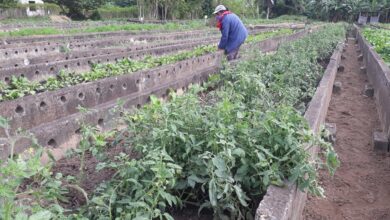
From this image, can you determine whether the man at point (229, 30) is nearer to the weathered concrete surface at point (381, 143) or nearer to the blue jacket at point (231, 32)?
the blue jacket at point (231, 32)

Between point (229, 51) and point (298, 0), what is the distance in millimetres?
52876

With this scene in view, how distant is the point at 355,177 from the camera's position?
5.02 m

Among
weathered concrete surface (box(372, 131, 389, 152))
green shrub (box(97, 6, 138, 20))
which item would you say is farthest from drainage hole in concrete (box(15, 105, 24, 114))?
green shrub (box(97, 6, 138, 20))

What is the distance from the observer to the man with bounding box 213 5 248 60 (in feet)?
31.6

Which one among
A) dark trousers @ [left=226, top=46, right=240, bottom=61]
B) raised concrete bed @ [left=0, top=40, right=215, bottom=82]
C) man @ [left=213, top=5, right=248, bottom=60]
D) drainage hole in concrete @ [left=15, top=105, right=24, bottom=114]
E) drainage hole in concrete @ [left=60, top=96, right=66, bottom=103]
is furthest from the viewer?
dark trousers @ [left=226, top=46, right=240, bottom=61]

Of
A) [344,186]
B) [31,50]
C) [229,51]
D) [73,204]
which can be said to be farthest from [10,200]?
[31,50]

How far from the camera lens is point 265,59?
7742 mm

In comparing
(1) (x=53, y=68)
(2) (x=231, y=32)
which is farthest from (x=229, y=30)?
(1) (x=53, y=68)

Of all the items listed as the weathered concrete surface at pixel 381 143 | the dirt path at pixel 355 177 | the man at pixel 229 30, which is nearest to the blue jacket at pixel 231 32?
the man at pixel 229 30

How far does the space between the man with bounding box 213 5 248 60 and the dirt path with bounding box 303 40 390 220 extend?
3.15 metres

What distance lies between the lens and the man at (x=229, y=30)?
9633 mm

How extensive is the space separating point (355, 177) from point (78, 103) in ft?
13.5

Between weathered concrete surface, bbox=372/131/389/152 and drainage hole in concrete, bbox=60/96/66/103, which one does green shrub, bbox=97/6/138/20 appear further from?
weathered concrete surface, bbox=372/131/389/152

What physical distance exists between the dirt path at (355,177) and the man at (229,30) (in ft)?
10.3
